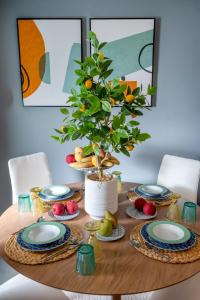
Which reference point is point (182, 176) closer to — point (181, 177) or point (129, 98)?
point (181, 177)

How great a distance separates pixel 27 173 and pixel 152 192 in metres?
0.96

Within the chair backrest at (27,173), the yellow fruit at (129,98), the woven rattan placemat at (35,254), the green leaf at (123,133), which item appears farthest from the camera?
the chair backrest at (27,173)

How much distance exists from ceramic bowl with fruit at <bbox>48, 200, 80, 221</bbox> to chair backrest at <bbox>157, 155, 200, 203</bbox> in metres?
0.91

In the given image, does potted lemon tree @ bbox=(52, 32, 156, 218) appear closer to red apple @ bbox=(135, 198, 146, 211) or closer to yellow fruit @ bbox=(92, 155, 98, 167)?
yellow fruit @ bbox=(92, 155, 98, 167)

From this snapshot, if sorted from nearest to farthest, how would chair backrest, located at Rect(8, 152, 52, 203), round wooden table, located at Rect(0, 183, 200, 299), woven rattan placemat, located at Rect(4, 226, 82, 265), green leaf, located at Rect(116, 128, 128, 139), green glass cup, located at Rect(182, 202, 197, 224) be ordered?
1. round wooden table, located at Rect(0, 183, 200, 299)
2. woven rattan placemat, located at Rect(4, 226, 82, 265)
3. green leaf, located at Rect(116, 128, 128, 139)
4. green glass cup, located at Rect(182, 202, 197, 224)
5. chair backrest, located at Rect(8, 152, 52, 203)

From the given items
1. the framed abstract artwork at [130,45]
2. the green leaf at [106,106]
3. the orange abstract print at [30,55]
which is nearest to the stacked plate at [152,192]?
the green leaf at [106,106]

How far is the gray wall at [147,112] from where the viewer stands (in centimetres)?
242

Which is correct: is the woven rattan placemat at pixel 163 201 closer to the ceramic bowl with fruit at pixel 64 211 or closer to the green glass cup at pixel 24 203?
the ceramic bowl with fruit at pixel 64 211

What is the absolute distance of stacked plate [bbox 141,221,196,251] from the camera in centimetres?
126

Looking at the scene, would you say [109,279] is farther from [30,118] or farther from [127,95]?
[30,118]

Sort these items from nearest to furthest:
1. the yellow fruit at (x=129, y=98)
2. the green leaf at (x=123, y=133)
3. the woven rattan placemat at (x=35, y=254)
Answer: the woven rattan placemat at (x=35, y=254) → the green leaf at (x=123, y=133) → the yellow fruit at (x=129, y=98)

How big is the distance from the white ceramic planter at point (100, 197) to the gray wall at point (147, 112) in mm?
1215

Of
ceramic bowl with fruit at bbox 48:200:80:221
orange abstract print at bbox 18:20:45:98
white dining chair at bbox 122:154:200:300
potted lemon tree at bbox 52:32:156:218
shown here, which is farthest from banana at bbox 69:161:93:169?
orange abstract print at bbox 18:20:45:98

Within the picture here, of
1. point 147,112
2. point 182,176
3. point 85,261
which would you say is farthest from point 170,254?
point 147,112
